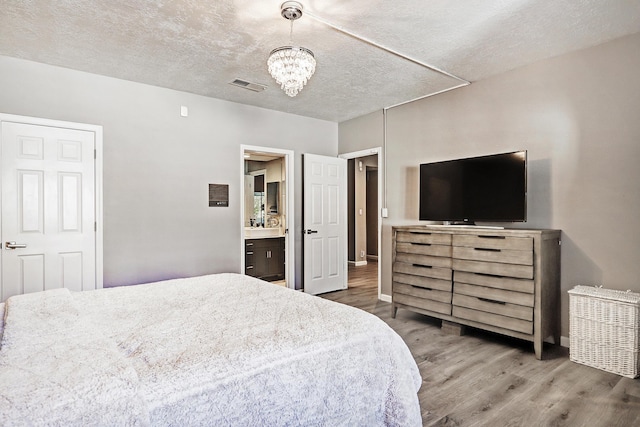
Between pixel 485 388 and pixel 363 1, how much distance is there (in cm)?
270

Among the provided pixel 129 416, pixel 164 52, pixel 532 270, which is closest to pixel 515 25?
pixel 532 270

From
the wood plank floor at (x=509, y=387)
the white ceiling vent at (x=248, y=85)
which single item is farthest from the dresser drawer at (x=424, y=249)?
the white ceiling vent at (x=248, y=85)

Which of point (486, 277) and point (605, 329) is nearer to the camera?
point (605, 329)

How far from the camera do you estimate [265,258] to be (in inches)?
229

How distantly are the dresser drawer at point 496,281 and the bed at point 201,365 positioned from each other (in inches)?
70.8

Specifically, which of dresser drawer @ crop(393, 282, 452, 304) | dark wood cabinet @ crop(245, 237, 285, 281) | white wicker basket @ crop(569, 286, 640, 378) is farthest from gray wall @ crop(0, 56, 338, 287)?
white wicker basket @ crop(569, 286, 640, 378)

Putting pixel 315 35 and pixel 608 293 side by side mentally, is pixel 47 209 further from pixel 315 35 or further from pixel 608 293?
pixel 608 293

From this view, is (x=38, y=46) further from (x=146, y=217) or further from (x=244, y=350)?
(x=244, y=350)

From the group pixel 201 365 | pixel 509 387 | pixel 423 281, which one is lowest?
pixel 509 387

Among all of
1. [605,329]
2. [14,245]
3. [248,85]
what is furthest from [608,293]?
[14,245]

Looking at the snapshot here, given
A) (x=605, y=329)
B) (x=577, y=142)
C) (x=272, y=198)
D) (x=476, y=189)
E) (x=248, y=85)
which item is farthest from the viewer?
(x=272, y=198)

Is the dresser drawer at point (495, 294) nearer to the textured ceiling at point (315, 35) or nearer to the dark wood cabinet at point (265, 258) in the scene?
the textured ceiling at point (315, 35)

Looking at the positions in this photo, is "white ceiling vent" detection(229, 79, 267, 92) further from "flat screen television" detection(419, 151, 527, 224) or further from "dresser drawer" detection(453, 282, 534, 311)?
"dresser drawer" detection(453, 282, 534, 311)

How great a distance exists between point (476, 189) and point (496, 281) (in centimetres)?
91
